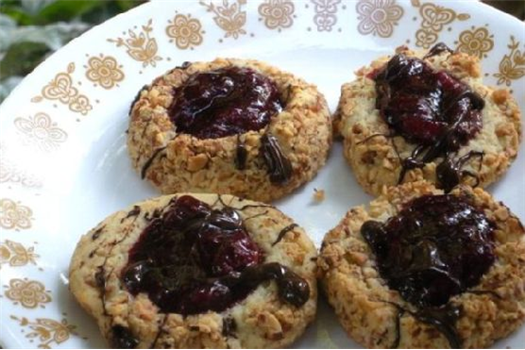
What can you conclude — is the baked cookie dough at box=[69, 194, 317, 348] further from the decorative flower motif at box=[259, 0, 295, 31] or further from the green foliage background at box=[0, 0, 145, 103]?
the green foliage background at box=[0, 0, 145, 103]

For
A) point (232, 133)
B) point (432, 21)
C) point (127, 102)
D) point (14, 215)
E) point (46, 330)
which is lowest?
point (46, 330)

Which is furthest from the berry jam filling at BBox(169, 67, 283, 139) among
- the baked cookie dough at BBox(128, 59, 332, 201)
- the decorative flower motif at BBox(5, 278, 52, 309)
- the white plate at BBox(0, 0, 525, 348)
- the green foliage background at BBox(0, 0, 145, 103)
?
the green foliage background at BBox(0, 0, 145, 103)

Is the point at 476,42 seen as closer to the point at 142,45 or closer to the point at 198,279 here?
the point at 142,45

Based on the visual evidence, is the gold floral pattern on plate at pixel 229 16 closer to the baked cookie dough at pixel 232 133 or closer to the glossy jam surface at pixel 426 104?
the baked cookie dough at pixel 232 133

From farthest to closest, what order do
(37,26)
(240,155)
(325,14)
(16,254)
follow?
(37,26), (325,14), (240,155), (16,254)

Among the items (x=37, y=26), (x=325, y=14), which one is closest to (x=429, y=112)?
(x=325, y=14)

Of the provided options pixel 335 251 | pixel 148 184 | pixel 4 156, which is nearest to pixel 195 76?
pixel 148 184
